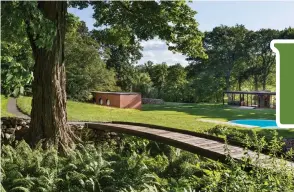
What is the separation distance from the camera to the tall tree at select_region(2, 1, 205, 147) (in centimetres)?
535

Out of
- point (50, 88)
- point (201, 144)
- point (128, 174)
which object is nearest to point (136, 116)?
point (50, 88)

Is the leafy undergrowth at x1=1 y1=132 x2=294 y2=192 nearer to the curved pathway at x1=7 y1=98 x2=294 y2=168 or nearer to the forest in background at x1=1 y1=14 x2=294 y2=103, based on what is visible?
the curved pathway at x1=7 y1=98 x2=294 y2=168

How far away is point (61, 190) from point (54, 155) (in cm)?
99

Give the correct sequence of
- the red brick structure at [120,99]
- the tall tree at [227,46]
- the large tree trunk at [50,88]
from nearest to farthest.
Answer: the large tree trunk at [50,88] → the red brick structure at [120,99] → the tall tree at [227,46]

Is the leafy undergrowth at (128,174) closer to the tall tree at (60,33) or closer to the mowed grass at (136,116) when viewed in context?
the tall tree at (60,33)

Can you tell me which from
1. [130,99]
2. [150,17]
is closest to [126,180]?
[150,17]

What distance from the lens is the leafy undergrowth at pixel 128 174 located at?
3.92 m

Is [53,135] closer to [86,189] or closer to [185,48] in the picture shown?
[86,189]

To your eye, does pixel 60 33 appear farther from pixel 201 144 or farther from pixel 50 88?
pixel 201 144

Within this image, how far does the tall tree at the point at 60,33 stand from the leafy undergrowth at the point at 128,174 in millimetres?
951

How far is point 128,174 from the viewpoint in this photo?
5.25 metres

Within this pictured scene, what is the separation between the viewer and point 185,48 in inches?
378

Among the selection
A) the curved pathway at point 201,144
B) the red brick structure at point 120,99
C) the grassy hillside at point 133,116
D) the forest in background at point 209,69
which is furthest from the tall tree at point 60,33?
the forest in background at point 209,69

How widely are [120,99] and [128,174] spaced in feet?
62.0
